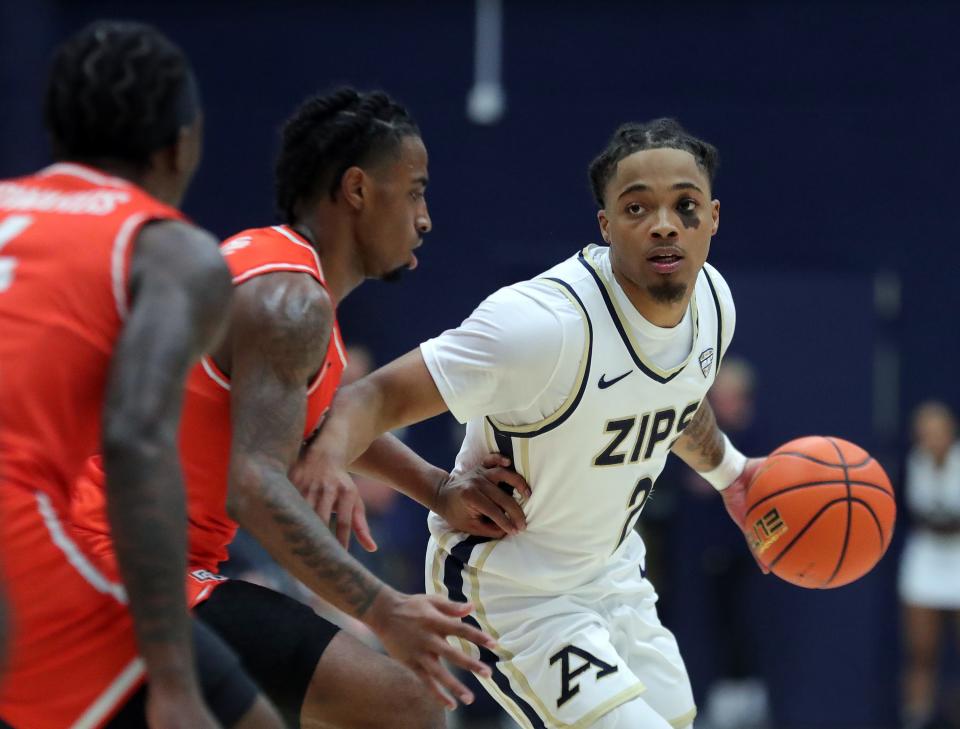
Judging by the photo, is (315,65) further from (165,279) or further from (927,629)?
(165,279)

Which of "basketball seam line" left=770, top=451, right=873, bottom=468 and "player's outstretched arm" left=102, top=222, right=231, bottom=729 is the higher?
"player's outstretched arm" left=102, top=222, right=231, bottom=729

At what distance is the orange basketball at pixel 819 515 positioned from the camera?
15.3 ft

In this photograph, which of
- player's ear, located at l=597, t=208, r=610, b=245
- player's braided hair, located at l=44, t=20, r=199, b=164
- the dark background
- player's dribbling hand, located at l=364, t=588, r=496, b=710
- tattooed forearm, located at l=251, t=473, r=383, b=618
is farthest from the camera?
the dark background

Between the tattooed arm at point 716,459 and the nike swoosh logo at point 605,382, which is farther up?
the nike swoosh logo at point 605,382

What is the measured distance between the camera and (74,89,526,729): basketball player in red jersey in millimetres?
3367

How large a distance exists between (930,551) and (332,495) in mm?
7524

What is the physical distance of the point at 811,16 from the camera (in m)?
11.1

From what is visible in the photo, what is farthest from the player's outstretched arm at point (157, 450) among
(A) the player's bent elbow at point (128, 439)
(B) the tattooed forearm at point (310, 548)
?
(B) the tattooed forearm at point (310, 548)

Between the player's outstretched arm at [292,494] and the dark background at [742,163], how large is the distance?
7176 mm

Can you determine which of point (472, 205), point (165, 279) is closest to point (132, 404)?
point (165, 279)

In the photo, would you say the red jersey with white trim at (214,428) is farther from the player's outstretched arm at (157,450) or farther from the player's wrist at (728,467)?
the player's wrist at (728,467)

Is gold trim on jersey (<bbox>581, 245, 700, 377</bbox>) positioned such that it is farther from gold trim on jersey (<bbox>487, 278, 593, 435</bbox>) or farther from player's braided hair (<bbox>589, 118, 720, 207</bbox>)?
player's braided hair (<bbox>589, 118, 720, 207</bbox>)

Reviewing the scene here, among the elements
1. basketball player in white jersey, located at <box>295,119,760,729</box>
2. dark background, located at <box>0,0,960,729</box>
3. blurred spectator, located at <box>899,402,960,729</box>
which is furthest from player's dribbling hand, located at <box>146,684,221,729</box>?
blurred spectator, located at <box>899,402,960,729</box>

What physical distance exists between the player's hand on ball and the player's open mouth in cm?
74
